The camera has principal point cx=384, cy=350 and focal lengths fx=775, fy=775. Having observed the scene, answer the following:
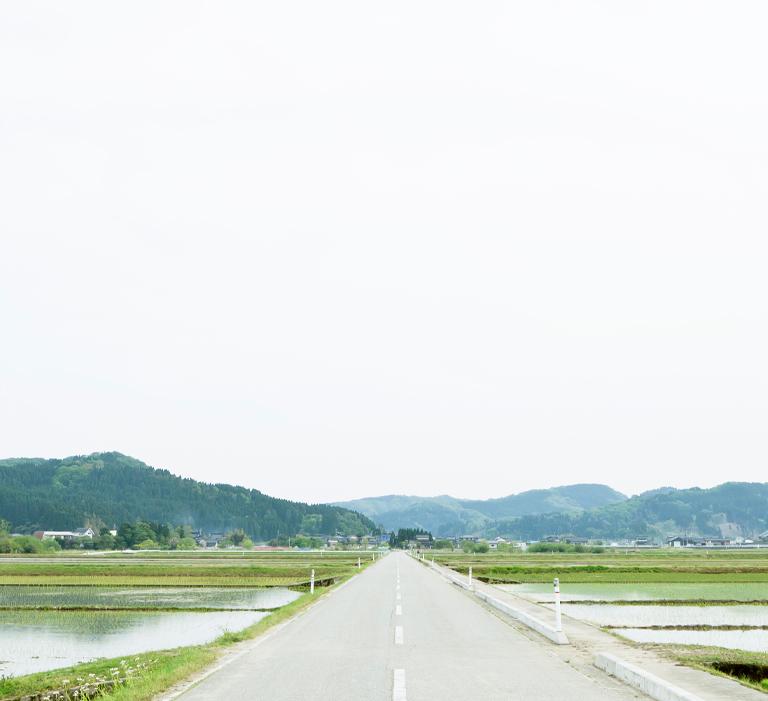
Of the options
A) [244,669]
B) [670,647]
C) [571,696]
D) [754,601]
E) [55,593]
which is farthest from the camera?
[55,593]

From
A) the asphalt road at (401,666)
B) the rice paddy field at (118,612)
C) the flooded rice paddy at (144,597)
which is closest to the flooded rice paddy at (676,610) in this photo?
the asphalt road at (401,666)

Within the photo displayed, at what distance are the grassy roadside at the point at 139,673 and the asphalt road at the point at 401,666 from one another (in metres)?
0.62

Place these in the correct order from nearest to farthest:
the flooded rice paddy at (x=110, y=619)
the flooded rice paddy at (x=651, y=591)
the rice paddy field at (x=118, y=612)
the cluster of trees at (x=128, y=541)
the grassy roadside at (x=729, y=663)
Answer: the grassy roadside at (x=729, y=663) → the flooded rice paddy at (x=110, y=619) → the rice paddy field at (x=118, y=612) → the flooded rice paddy at (x=651, y=591) → the cluster of trees at (x=128, y=541)

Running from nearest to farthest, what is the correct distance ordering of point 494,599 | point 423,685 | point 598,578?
point 423,685, point 494,599, point 598,578

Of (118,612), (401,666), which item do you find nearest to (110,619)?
(118,612)

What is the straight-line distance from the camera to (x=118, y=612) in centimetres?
3319

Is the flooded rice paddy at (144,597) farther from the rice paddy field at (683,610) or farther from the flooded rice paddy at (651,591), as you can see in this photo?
the rice paddy field at (683,610)

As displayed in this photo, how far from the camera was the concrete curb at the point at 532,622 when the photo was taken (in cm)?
1795

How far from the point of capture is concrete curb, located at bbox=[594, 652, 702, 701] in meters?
10.7

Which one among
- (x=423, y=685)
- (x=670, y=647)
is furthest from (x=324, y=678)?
(x=670, y=647)

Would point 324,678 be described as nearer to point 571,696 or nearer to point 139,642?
point 571,696

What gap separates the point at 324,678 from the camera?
41.2ft

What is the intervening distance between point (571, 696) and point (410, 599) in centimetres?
2145

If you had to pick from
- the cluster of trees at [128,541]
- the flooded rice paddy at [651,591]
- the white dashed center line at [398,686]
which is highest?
the white dashed center line at [398,686]
